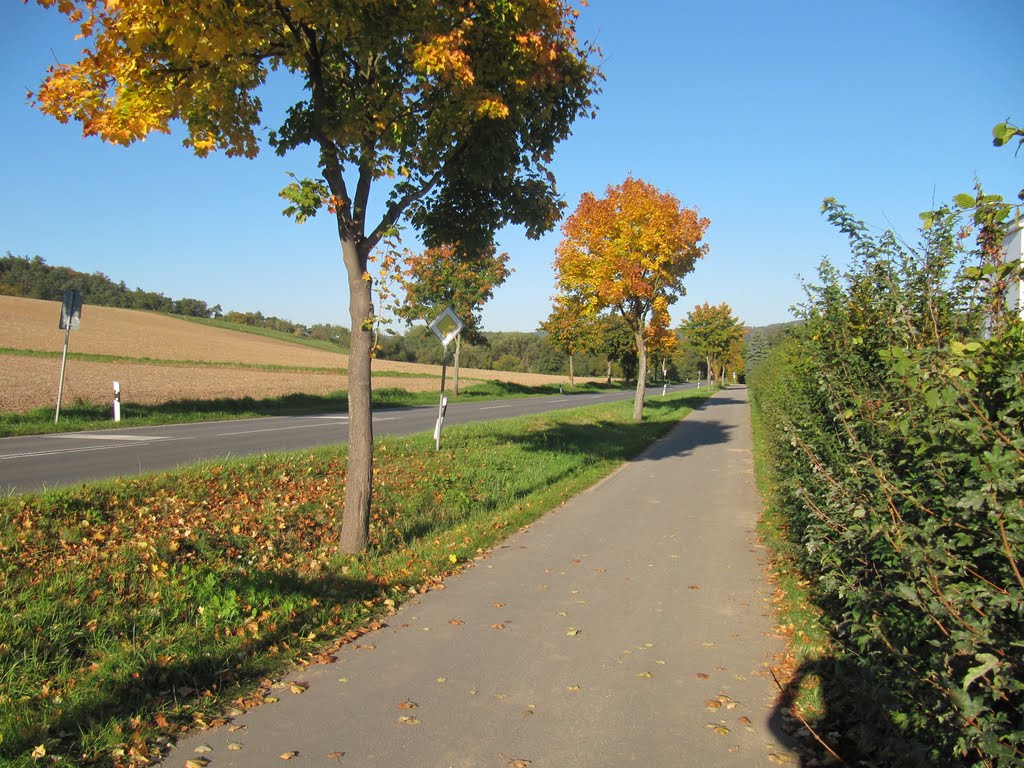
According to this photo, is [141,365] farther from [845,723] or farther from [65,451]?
[845,723]

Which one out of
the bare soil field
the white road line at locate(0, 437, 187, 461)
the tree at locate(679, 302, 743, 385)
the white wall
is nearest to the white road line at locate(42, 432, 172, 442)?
the white road line at locate(0, 437, 187, 461)

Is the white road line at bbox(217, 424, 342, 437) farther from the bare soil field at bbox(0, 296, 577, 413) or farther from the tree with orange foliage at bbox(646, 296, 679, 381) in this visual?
the tree with orange foliage at bbox(646, 296, 679, 381)

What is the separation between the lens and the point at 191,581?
5.64m

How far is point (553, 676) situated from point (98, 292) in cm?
10775

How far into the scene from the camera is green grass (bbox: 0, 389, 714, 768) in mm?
3830

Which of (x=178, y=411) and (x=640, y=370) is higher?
(x=640, y=370)

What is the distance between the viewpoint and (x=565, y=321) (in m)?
26.2

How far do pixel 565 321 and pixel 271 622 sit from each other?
2183 centimetres

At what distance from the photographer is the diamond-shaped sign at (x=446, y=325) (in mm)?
12999

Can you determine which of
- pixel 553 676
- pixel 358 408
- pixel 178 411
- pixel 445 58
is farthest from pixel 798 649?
pixel 178 411

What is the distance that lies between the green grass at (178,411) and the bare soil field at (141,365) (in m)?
1.20

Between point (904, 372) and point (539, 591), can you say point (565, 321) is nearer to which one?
point (539, 591)

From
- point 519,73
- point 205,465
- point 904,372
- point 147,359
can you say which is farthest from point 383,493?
point 147,359

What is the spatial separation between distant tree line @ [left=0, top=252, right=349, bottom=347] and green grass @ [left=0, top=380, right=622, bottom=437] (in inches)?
2528
